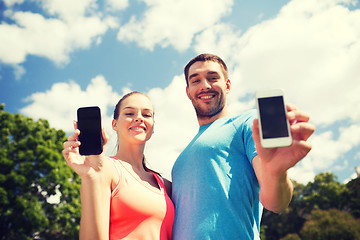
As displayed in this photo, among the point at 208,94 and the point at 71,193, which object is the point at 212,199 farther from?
the point at 71,193

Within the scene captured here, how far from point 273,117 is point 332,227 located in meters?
30.9

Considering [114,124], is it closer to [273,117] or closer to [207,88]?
[207,88]

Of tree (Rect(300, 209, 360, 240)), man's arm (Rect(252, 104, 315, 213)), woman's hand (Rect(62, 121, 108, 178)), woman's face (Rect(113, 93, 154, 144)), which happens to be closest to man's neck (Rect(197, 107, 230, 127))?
woman's face (Rect(113, 93, 154, 144))

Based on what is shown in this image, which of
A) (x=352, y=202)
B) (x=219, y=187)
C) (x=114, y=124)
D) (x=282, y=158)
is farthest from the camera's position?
(x=352, y=202)

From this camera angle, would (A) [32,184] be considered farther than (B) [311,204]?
No

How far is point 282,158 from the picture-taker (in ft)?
6.69

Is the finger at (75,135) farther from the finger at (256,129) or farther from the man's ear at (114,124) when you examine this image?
the finger at (256,129)

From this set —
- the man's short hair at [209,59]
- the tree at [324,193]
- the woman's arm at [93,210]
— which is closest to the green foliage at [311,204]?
the tree at [324,193]

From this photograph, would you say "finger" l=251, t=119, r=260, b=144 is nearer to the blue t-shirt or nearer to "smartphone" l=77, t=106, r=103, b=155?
the blue t-shirt

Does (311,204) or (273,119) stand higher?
(273,119)

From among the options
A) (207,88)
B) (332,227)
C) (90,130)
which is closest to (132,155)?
(90,130)

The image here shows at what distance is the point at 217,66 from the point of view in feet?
13.3

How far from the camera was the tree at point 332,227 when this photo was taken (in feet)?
85.2

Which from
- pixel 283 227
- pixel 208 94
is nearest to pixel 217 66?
pixel 208 94
